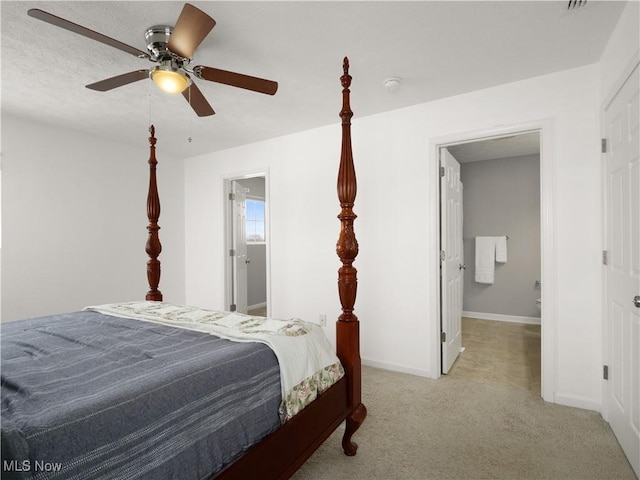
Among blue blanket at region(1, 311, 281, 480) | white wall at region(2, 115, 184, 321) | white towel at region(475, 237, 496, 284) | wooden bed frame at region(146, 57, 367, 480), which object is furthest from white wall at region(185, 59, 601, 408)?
white towel at region(475, 237, 496, 284)

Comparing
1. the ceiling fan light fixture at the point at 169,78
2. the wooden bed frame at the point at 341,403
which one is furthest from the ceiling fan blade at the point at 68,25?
the wooden bed frame at the point at 341,403

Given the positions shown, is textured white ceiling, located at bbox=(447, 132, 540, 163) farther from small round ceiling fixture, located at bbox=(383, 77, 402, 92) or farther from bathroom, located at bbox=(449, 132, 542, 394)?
small round ceiling fixture, located at bbox=(383, 77, 402, 92)

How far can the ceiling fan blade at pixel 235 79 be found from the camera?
72.0 inches

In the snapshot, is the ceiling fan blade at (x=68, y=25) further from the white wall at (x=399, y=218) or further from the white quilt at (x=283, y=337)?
the white wall at (x=399, y=218)

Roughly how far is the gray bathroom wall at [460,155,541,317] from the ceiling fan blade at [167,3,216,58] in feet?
15.2

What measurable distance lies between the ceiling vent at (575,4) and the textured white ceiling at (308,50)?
0.11ft

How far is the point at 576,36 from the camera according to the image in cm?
200

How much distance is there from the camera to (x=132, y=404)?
3.24 ft

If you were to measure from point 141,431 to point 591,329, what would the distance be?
2734mm

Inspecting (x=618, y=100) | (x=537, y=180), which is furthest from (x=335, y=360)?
(x=537, y=180)

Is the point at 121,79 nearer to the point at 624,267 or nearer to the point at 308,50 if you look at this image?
the point at 308,50

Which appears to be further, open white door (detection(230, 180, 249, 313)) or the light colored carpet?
open white door (detection(230, 180, 249, 313))

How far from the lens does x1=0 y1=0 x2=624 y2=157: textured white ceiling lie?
5.81ft

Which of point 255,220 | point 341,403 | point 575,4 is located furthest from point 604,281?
point 255,220
